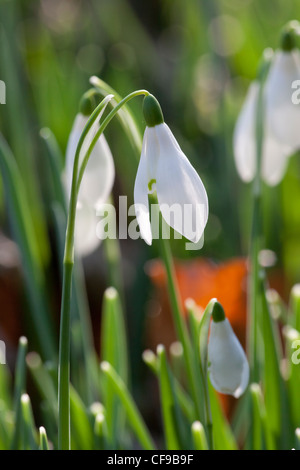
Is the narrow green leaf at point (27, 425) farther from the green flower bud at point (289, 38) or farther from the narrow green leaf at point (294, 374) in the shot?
the green flower bud at point (289, 38)

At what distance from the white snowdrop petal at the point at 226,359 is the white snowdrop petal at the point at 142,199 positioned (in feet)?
0.36

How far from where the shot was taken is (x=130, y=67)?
1816 mm

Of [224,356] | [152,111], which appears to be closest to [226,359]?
[224,356]

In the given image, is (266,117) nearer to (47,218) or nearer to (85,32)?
(47,218)

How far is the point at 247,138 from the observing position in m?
0.88

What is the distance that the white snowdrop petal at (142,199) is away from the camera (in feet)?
1.94

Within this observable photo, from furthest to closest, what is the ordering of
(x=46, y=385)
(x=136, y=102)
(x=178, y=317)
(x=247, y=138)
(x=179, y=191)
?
(x=136, y=102) < (x=46, y=385) < (x=247, y=138) < (x=178, y=317) < (x=179, y=191)

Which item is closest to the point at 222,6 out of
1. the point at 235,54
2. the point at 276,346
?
the point at 235,54

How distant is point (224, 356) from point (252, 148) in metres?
0.34

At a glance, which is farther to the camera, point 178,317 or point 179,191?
point 178,317

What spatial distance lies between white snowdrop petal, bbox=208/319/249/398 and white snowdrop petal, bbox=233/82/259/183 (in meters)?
0.31

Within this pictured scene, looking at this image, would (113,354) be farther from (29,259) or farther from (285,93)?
(285,93)
